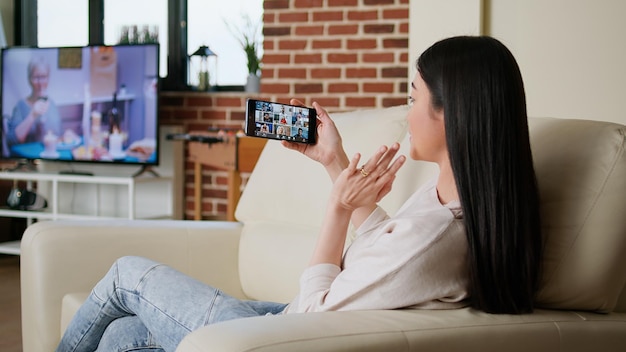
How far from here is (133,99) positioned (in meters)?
4.64

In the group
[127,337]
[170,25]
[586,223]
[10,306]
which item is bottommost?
[10,306]

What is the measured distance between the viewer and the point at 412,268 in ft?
4.08

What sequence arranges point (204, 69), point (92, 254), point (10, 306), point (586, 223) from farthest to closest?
point (204, 69)
point (10, 306)
point (92, 254)
point (586, 223)

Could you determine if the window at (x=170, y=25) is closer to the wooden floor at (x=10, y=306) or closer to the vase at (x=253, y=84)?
the vase at (x=253, y=84)

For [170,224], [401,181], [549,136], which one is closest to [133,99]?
[170,224]

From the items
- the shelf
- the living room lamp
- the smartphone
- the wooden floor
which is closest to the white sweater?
the smartphone

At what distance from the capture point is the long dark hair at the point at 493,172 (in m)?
1.26

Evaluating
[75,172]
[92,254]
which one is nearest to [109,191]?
[75,172]

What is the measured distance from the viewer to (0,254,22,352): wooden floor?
320cm

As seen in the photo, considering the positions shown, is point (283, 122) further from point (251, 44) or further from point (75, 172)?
point (75, 172)

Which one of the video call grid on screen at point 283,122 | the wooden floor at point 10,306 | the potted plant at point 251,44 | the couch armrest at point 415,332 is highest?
the potted plant at point 251,44

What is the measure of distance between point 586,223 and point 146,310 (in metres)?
0.83

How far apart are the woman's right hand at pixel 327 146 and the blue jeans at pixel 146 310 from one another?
1.09ft

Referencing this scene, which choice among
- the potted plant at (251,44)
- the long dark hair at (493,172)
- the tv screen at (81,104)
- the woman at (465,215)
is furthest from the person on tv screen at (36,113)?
the long dark hair at (493,172)
